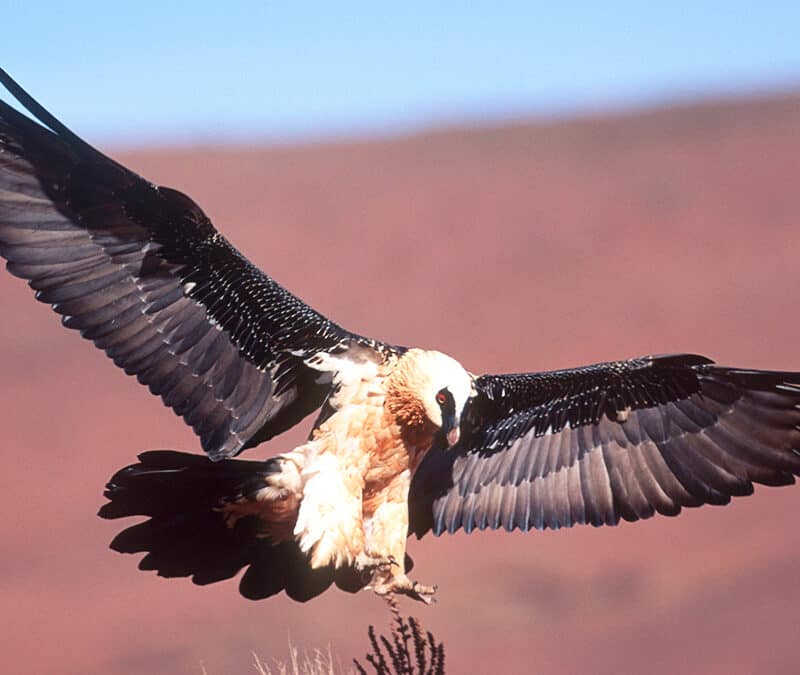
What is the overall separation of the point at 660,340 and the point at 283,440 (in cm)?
767

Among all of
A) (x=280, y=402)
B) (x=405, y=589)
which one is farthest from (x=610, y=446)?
(x=280, y=402)

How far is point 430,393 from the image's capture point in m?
6.38

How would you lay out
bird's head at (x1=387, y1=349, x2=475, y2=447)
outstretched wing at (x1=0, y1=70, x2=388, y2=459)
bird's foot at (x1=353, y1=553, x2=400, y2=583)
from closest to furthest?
outstretched wing at (x1=0, y1=70, x2=388, y2=459), bird's foot at (x1=353, y1=553, x2=400, y2=583), bird's head at (x1=387, y1=349, x2=475, y2=447)

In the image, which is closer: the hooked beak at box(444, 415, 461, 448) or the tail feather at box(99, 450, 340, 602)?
the tail feather at box(99, 450, 340, 602)

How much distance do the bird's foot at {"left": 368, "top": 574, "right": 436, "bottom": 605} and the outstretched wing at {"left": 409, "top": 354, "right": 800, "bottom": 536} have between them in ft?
3.88

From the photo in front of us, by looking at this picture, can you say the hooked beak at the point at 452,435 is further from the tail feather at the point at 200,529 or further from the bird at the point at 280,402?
the tail feather at the point at 200,529

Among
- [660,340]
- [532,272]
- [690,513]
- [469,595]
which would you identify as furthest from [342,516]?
[532,272]

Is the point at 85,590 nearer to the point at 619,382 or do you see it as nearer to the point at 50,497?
the point at 50,497

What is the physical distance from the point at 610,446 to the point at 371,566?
5.33ft

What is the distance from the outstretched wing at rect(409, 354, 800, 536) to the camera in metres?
6.87

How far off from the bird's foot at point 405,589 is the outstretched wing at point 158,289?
3.20ft

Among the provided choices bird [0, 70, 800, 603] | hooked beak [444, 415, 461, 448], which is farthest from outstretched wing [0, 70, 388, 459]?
hooked beak [444, 415, 461, 448]

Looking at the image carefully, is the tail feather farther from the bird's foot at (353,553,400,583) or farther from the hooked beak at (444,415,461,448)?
the hooked beak at (444,415,461,448)

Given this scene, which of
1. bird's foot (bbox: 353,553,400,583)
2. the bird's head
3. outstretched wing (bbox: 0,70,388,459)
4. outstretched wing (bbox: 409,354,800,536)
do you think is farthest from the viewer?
outstretched wing (bbox: 409,354,800,536)
